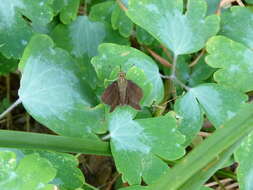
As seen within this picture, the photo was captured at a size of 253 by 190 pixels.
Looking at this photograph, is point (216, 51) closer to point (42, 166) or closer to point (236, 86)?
point (236, 86)

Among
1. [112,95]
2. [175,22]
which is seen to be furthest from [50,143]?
[175,22]

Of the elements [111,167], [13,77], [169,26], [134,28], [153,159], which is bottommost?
[111,167]

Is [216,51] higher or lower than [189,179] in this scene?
higher

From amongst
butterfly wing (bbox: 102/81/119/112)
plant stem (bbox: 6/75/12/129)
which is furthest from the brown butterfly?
plant stem (bbox: 6/75/12/129)

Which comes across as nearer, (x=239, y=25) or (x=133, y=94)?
(x=133, y=94)

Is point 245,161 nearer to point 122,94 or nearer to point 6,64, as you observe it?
point 122,94

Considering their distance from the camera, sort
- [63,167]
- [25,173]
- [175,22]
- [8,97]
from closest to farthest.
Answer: [25,173], [63,167], [175,22], [8,97]

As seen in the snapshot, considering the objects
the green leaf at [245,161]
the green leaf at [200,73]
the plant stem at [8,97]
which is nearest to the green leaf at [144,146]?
the green leaf at [245,161]

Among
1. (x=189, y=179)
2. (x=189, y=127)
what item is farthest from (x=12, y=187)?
(x=189, y=127)
